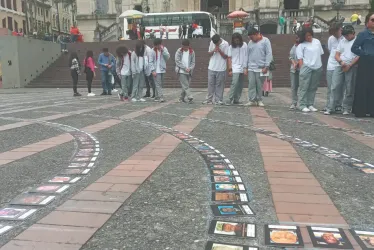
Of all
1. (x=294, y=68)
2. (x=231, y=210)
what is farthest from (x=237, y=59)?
(x=231, y=210)

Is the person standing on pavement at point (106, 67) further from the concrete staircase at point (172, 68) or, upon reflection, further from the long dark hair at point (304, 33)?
the long dark hair at point (304, 33)

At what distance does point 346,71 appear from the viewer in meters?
8.28

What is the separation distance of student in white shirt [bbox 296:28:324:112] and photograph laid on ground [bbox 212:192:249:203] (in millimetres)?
6129

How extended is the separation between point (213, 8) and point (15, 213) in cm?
5355

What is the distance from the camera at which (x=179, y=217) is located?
288cm

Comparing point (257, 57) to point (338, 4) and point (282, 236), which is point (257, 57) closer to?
point (282, 236)

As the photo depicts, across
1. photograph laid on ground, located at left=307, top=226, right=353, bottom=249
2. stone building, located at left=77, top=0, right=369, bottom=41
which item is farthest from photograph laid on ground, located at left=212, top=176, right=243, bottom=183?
stone building, located at left=77, top=0, right=369, bottom=41

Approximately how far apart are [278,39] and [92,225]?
27610 millimetres

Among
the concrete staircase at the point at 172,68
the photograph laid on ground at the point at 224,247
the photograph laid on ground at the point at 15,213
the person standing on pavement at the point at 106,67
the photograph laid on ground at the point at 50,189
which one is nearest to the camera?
the photograph laid on ground at the point at 224,247

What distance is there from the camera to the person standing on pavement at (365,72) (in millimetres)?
7754

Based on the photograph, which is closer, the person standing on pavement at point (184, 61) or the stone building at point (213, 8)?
the person standing on pavement at point (184, 61)

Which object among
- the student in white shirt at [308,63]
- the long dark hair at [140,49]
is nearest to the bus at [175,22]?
the long dark hair at [140,49]

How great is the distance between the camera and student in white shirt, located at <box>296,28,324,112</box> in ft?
29.0

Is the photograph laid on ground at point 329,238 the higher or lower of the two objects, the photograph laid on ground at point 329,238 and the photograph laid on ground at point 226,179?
the higher
